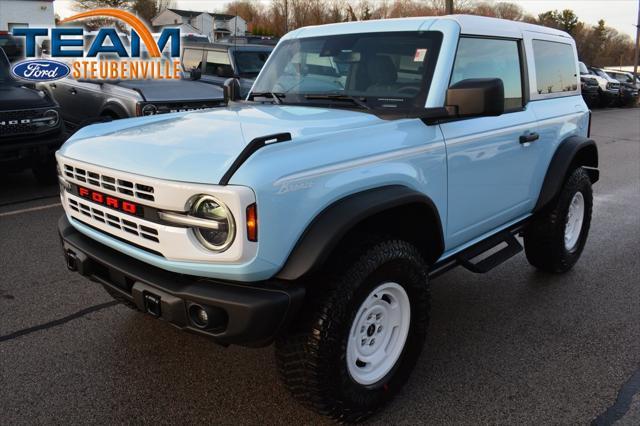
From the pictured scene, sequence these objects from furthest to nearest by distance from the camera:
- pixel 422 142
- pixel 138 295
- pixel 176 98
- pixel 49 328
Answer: pixel 176 98
pixel 49 328
pixel 422 142
pixel 138 295

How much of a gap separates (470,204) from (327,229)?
131cm

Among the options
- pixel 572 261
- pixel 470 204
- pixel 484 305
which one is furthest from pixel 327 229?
pixel 572 261

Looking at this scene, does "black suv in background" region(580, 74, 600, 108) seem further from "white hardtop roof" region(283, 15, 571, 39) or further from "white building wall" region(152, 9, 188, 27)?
"white building wall" region(152, 9, 188, 27)

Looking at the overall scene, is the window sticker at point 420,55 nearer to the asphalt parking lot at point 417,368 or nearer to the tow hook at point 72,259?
the asphalt parking lot at point 417,368

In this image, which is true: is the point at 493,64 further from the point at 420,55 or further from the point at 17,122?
the point at 17,122

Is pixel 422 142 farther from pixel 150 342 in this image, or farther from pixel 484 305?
pixel 150 342

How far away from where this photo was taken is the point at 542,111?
4.09 m

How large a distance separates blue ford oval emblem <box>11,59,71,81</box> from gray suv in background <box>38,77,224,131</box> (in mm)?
389

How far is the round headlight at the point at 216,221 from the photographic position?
7.39ft

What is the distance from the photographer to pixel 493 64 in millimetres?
3721

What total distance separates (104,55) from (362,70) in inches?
291

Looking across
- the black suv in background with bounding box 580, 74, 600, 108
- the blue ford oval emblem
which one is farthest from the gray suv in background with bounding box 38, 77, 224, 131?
the black suv in background with bounding box 580, 74, 600, 108

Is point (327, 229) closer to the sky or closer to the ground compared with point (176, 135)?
closer to the ground

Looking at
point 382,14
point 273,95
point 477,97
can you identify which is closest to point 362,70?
point 273,95
